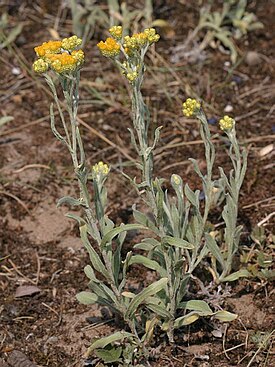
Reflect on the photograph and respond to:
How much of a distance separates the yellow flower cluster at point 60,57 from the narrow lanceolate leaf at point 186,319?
107 cm

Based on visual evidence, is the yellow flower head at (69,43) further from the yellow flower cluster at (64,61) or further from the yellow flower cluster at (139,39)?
the yellow flower cluster at (139,39)

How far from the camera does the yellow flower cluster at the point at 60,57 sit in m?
2.22

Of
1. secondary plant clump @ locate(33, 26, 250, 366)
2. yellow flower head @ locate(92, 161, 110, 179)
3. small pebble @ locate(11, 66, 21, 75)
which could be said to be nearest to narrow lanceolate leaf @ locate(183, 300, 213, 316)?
secondary plant clump @ locate(33, 26, 250, 366)

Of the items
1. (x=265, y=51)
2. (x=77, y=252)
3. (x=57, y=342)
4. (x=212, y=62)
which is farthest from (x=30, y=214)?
(x=265, y=51)

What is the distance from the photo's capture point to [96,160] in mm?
3959

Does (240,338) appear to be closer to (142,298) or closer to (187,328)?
(187,328)

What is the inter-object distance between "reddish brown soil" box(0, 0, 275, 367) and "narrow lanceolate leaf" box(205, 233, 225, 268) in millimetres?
243

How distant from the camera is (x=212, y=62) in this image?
4559 millimetres

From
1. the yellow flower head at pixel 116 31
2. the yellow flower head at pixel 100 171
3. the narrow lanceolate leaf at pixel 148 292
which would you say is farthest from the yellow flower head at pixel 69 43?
the narrow lanceolate leaf at pixel 148 292

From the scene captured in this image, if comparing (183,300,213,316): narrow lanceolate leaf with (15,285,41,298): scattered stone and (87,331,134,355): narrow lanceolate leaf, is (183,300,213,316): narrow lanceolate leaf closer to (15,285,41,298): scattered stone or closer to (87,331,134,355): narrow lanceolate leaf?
(87,331,134,355): narrow lanceolate leaf

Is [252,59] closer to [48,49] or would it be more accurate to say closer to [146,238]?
[146,238]

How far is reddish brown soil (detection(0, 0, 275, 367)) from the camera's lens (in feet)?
9.63

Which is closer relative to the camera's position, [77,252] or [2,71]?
[77,252]

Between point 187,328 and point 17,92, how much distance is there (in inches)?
86.6
